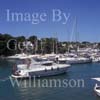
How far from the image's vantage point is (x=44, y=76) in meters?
37.6

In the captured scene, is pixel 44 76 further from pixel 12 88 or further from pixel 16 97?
pixel 16 97

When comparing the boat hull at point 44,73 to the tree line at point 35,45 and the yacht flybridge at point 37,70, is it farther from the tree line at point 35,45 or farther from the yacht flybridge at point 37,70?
the tree line at point 35,45

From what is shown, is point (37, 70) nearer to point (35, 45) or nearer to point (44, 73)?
point (44, 73)

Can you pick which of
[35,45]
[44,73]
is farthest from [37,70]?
[35,45]

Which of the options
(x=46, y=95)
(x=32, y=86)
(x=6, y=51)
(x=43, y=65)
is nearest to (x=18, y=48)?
(x=6, y=51)

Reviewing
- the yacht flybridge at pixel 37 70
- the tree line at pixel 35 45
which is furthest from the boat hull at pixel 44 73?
the tree line at pixel 35 45

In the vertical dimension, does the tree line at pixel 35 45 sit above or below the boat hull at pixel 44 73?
above

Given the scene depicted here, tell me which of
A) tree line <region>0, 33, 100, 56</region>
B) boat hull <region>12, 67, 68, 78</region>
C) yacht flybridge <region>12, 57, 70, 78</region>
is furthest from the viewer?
tree line <region>0, 33, 100, 56</region>

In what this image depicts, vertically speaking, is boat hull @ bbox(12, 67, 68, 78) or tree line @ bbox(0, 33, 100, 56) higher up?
tree line @ bbox(0, 33, 100, 56)

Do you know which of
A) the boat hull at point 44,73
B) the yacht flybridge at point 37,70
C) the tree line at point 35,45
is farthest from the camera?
the tree line at point 35,45

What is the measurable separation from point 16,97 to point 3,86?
4.97 meters

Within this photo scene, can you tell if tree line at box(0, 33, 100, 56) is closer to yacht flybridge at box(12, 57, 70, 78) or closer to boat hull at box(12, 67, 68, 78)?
yacht flybridge at box(12, 57, 70, 78)

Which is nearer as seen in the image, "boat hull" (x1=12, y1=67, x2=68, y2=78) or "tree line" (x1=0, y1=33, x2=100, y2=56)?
"boat hull" (x1=12, y1=67, x2=68, y2=78)

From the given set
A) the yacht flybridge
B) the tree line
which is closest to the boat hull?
the yacht flybridge
